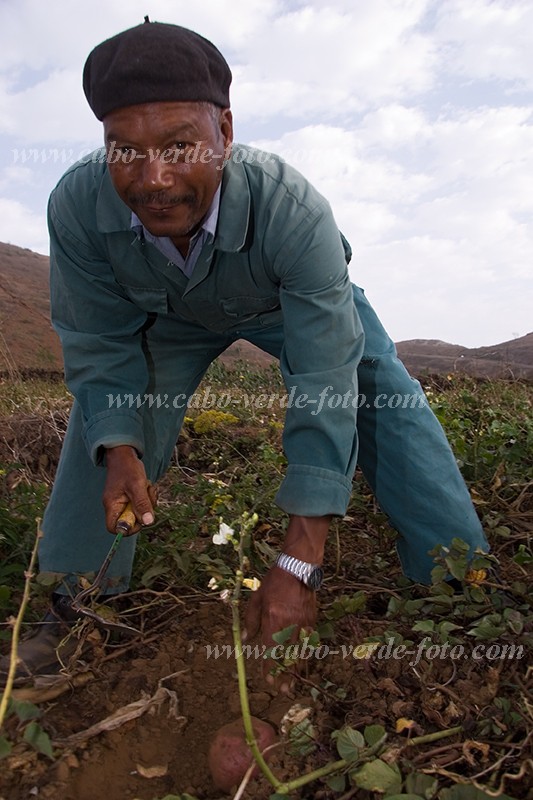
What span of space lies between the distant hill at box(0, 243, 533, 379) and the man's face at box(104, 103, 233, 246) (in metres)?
4.62

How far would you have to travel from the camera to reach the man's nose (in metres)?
1.92

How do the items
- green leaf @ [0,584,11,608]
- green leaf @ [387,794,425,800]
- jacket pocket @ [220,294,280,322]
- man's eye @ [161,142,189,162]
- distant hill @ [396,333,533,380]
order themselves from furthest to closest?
distant hill @ [396,333,533,380]
jacket pocket @ [220,294,280,322]
green leaf @ [0,584,11,608]
man's eye @ [161,142,189,162]
green leaf @ [387,794,425,800]

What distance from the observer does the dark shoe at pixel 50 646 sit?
2.01 meters

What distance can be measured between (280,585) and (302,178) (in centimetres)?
113

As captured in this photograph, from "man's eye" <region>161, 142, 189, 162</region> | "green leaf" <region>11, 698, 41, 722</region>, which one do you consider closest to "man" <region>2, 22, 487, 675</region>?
"man's eye" <region>161, 142, 189, 162</region>

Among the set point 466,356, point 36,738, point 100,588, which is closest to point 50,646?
point 100,588

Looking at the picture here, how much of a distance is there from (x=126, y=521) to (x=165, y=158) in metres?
0.95

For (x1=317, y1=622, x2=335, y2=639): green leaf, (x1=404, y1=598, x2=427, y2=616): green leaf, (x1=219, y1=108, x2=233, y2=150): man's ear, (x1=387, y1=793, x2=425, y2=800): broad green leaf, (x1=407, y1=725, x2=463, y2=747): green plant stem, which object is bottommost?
(x1=387, y1=793, x2=425, y2=800): broad green leaf

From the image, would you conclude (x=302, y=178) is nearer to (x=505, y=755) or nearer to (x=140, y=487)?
(x=140, y=487)

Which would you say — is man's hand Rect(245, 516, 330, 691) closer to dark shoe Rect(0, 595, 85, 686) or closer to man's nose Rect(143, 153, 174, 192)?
dark shoe Rect(0, 595, 85, 686)

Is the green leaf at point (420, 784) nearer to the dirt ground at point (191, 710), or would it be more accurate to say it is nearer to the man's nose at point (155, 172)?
the dirt ground at point (191, 710)

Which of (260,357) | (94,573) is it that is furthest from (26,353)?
(94,573)

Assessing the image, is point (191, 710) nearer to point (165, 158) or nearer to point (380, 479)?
point (380, 479)

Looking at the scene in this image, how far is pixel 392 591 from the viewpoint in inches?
91.9
